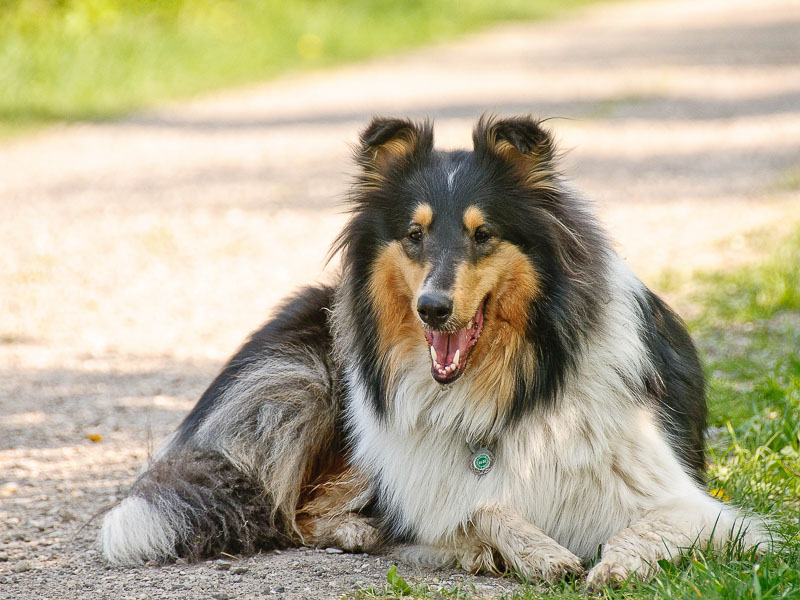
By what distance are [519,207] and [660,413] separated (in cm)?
98

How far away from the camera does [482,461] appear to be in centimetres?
391

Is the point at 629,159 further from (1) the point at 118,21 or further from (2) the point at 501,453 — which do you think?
(1) the point at 118,21

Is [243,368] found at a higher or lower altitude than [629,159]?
lower

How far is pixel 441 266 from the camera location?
3631mm

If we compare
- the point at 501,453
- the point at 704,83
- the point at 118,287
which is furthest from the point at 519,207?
the point at 704,83

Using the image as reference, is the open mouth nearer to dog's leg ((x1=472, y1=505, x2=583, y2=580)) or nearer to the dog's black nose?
the dog's black nose

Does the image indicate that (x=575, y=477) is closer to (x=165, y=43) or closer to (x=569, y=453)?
(x=569, y=453)

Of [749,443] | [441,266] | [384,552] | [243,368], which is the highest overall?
[441,266]

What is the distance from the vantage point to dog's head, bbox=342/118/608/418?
3.68m

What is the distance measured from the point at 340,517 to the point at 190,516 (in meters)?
0.64

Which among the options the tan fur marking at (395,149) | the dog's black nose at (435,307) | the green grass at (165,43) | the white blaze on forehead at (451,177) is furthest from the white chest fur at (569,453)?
the green grass at (165,43)

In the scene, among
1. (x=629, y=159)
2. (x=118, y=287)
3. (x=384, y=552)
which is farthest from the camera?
(x=629, y=159)

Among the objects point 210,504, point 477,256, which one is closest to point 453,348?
point 477,256

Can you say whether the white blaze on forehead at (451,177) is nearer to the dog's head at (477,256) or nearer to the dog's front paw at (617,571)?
the dog's head at (477,256)
